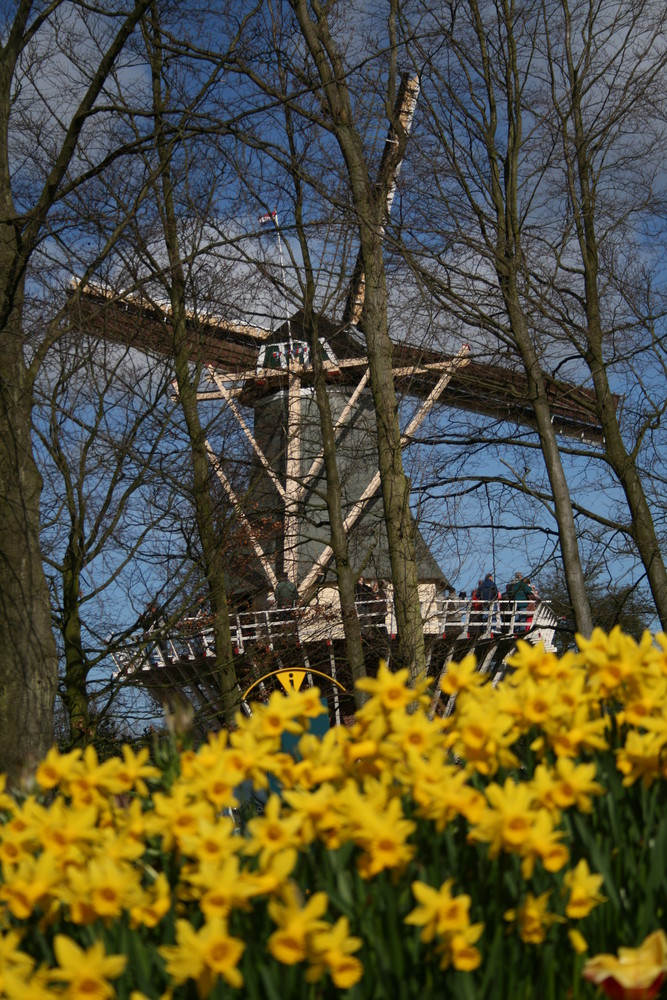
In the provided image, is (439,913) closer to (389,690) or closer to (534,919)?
(534,919)

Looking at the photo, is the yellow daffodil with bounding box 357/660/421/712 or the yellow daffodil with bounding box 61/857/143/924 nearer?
the yellow daffodil with bounding box 61/857/143/924

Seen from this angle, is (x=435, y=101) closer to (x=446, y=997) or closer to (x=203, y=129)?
(x=203, y=129)

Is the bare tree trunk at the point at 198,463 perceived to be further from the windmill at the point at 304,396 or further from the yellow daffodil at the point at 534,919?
the yellow daffodil at the point at 534,919

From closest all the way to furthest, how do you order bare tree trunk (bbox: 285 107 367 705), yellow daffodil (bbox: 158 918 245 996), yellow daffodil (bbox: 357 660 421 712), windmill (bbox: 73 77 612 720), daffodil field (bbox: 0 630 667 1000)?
1. yellow daffodil (bbox: 158 918 245 996)
2. daffodil field (bbox: 0 630 667 1000)
3. yellow daffodil (bbox: 357 660 421 712)
4. windmill (bbox: 73 77 612 720)
5. bare tree trunk (bbox: 285 107 367 705)

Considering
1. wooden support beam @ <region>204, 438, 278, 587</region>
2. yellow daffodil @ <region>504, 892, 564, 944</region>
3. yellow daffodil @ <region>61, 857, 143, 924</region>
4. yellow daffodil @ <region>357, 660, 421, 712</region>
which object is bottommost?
yellow daffodil @ <region>504, 892, 564, 944</region>

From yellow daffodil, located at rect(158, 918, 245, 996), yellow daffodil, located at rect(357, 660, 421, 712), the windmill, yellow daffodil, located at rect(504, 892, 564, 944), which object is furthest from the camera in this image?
the windmill

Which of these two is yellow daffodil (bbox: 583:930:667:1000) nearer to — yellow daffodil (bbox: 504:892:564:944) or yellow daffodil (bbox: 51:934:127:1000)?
yellow daffodil (bbox: 504:892:564:944)

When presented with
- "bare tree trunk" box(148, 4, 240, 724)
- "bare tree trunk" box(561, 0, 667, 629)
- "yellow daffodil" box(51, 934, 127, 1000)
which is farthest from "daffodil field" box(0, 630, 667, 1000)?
"bare tree trunk" box(561, 0, 667, 629)

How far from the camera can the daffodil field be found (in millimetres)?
1754

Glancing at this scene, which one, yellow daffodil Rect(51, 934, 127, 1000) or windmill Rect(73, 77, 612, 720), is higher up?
windmill Rect(73, 77, 612, 720)

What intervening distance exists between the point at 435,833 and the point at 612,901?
0.33 metres

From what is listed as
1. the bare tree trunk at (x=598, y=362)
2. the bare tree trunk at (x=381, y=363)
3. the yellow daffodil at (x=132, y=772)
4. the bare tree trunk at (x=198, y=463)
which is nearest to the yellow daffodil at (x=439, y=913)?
the yellow daffodil at (x=132, y=772)

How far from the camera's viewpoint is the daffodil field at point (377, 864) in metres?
1.75

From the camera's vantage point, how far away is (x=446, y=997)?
1.86m
